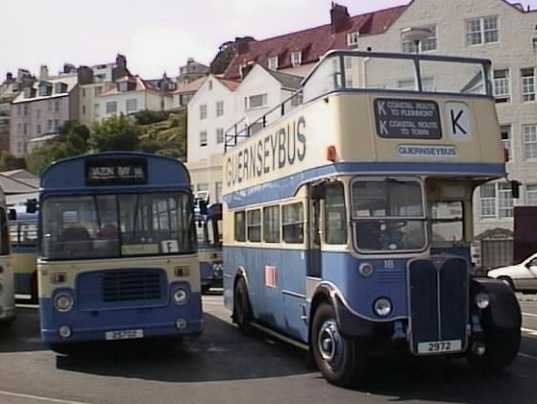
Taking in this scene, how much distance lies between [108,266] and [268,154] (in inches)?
127

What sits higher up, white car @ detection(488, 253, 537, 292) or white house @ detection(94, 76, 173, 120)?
white house @ detection(94, 76, 173, 120)

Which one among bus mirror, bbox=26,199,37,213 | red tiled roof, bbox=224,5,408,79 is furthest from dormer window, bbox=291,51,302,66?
bus mirror, bbox=26,199,37,213

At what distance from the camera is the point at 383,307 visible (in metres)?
9.64

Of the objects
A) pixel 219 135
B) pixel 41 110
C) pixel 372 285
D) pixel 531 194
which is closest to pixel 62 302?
pixel 372 285

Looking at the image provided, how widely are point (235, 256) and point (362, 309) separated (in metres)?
6.52

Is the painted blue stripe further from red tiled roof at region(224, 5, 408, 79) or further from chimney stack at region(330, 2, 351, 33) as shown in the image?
chimney stack at region(330, 2, 351, 33)

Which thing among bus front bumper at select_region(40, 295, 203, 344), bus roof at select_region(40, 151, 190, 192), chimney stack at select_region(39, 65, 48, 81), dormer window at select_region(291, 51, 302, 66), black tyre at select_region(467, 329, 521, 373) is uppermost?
chimney stack at select_region(39, 65, 48, 81)

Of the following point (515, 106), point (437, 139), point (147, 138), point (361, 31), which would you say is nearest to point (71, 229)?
point (437, 139)

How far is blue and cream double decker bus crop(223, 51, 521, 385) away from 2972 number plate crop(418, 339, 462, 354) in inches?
0.6

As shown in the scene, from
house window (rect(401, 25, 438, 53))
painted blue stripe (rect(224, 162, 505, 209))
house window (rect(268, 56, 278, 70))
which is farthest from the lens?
house window (rect(268, 56, 278, 70))

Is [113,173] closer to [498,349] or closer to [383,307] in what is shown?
[383,307]

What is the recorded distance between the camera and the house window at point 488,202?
41281 mm

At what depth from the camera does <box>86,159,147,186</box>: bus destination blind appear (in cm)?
1202

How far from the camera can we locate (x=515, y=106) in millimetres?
41750
